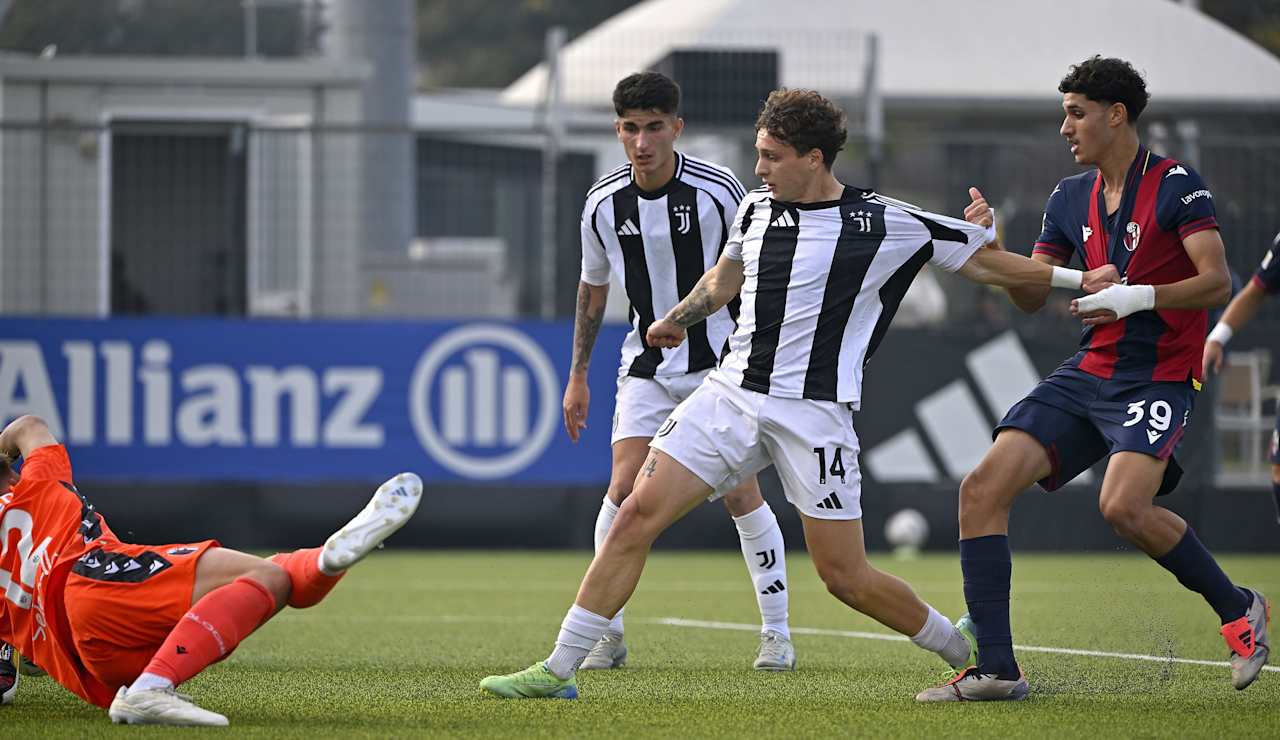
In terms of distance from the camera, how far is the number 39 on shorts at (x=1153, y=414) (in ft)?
20.3

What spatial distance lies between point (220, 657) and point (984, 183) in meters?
10.4

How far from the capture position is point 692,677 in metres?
6.88

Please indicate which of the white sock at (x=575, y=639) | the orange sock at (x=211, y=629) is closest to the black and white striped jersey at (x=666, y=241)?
the white sock at (x=575, y=639)

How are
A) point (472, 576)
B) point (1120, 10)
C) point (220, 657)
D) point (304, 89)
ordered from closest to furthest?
point (220, 657) < point (472, 576) < point (304, 89) < point (1120, 10)

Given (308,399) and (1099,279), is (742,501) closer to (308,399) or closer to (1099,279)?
(1099,279)

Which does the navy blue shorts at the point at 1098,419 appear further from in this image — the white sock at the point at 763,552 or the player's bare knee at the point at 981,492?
the white sock at the point at 763,552

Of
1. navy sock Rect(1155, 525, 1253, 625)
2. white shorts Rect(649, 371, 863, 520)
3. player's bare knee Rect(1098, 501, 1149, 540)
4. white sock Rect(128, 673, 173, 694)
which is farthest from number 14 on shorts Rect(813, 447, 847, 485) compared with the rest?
white sock Rect(128, 673, 173, 694)

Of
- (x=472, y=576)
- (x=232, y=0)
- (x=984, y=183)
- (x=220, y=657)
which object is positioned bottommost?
(x=472, y=576)

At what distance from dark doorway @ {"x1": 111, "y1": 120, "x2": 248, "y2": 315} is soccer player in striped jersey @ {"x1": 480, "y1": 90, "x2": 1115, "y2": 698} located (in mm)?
Answer: 8755

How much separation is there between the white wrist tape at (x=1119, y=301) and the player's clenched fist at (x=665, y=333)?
1.39m

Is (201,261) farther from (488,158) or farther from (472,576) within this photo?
(472,576)

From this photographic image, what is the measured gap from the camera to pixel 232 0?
1811 cm

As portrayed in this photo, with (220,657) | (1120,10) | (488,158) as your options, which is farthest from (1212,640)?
(1120,10)

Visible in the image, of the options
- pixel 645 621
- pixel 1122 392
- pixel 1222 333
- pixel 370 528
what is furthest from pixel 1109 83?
pixel 645 621
